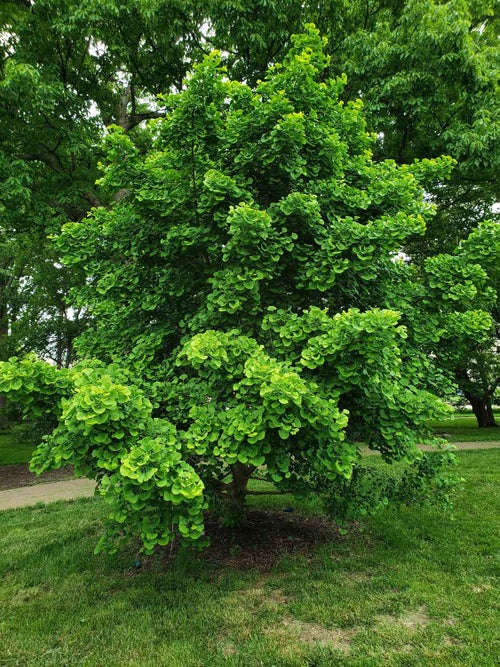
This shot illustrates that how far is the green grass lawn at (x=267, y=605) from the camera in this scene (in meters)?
2.67

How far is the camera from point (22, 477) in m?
9.47

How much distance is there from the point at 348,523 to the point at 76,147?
21.8ft

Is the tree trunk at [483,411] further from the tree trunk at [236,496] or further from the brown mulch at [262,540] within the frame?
the tree trunk at [236,496]

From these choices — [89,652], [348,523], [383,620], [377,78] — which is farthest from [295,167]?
[377,78]

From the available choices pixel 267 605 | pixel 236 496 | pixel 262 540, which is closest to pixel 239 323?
pixel 236 496

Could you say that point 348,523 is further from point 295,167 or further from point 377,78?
point 377,78

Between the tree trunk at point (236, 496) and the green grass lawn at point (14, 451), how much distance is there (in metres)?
9.14

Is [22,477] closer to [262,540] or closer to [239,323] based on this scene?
[262,540]

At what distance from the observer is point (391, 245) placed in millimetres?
3297

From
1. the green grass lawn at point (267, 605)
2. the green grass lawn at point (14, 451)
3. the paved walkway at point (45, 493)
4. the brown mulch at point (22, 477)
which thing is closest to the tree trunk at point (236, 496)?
the green grass lawn at point (267, 605)

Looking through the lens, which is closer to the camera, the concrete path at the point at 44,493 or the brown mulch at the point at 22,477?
the concrete path at the point at 44,493

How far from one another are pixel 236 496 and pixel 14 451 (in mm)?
11807

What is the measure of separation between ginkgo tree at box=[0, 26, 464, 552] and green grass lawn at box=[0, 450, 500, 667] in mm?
591

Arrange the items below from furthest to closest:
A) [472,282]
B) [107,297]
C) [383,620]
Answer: [107,297]
[472,282]
[383,620]
